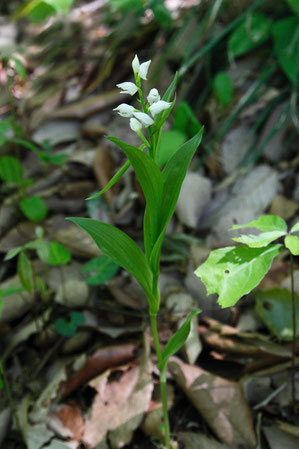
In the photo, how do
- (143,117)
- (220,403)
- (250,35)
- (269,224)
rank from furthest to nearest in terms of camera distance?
(250,35)
(220,403)
(269,224)
(143,117)

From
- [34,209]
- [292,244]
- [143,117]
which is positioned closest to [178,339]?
[292,244]

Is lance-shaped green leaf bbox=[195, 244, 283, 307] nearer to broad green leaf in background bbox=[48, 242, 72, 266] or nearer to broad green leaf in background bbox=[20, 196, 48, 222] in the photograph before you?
broad green leaf in background bbox=[48, 242, 72, 266]

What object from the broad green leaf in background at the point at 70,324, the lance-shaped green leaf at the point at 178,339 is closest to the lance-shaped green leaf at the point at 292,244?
the lance-shaped green leaf at the point at 178,339

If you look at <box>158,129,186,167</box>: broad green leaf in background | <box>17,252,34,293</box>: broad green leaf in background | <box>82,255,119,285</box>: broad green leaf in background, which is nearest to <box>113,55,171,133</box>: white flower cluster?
<box>17,252,34,293</box>: broad green leaf in background

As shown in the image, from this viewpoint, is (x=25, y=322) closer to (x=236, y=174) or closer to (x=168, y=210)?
(x=168, y=210)

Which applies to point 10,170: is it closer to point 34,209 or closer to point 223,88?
Result: point 34,209

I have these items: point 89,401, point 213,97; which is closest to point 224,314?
point 89,401

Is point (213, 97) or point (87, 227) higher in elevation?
point (87, 227)
